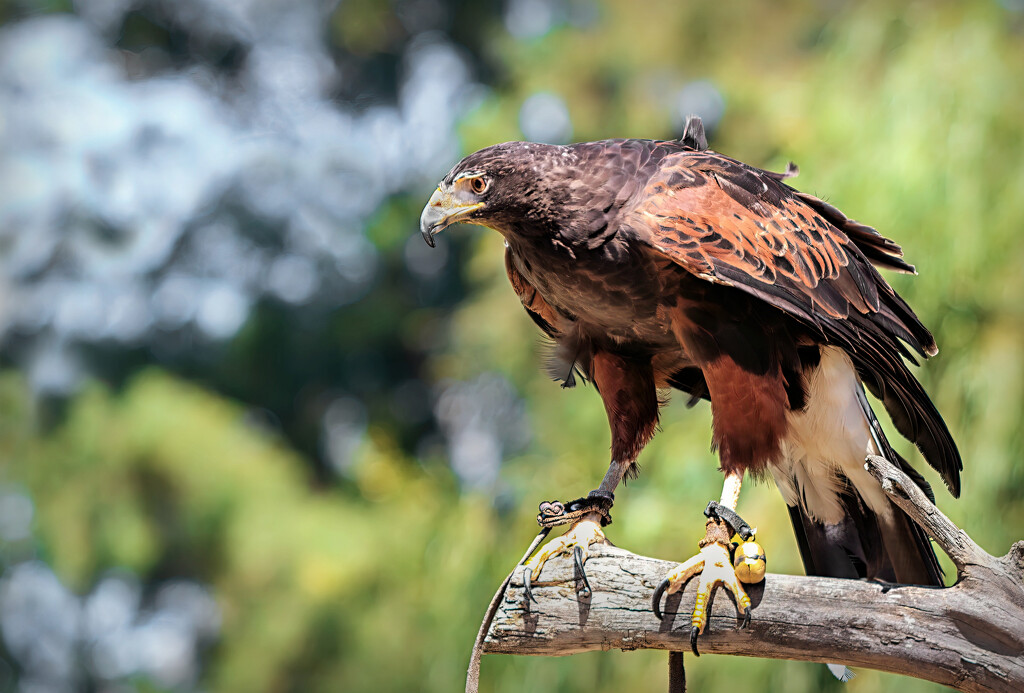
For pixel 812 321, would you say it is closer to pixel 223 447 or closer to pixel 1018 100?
pixel 1018 100

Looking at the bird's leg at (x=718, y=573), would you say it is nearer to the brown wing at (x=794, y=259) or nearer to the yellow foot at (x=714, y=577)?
the yellow foot at (x=714, y=577)

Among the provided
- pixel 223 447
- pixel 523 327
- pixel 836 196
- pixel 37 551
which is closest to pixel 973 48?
pixel 836 196

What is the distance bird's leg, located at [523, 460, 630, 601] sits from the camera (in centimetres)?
202

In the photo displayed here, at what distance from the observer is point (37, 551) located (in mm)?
7926

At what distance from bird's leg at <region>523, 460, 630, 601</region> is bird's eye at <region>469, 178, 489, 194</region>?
792mm

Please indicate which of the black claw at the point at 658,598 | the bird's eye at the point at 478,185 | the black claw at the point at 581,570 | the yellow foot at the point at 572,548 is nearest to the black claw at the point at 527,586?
the yellow foot at the point at 572,548

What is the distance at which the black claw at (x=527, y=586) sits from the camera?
6.50ft

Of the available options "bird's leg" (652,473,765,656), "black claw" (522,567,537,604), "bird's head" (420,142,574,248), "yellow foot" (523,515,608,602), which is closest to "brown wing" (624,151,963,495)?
"bird's head" (420,142,574,248)

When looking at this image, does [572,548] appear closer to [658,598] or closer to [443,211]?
[658,598]

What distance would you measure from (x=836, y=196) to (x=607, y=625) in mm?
3349

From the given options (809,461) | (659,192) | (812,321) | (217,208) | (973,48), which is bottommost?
(809,461)

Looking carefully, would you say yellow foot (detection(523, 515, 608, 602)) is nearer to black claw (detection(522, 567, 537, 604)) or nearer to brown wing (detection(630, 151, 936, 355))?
black claw (detection(522, 567, 537, 604))

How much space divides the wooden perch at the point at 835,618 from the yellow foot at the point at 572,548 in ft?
0.08

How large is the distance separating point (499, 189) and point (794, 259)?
72 centimetres
